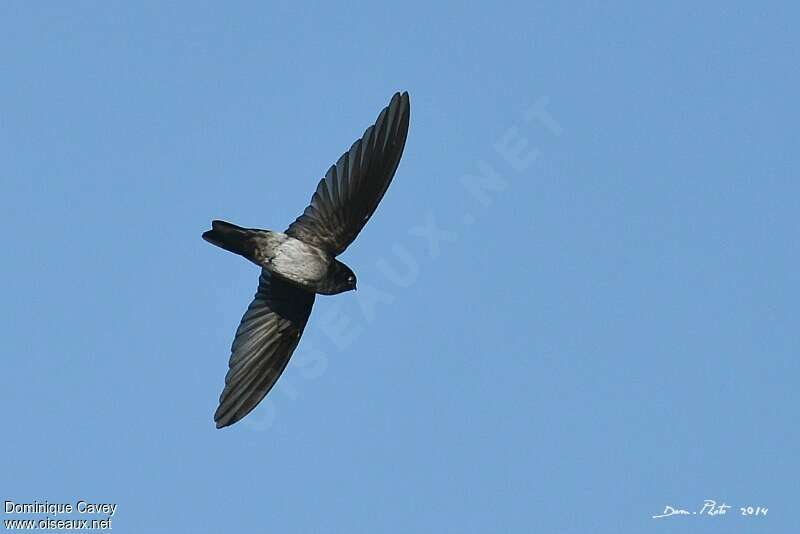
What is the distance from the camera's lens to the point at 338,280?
43.8 ft

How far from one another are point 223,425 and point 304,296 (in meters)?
1.79

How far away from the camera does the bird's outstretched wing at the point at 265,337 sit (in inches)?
533

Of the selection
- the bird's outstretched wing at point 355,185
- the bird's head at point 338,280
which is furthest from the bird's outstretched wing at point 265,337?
the bird's outstretched wing at point 355,185

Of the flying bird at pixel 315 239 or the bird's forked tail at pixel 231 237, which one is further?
the flying bird at pixel 315 239

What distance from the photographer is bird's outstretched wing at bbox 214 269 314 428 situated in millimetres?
13539

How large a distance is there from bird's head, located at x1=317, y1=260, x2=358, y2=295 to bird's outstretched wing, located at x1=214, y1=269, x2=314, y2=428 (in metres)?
0.60

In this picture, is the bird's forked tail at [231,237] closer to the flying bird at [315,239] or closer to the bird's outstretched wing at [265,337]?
the flying bird at [315,239]

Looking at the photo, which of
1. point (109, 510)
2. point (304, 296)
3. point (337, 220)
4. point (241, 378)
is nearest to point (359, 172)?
point (337, 220)

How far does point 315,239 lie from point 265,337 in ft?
4.61

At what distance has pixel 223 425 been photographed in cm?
1319

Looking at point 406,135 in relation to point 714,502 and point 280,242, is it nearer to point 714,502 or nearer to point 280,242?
point 280,242

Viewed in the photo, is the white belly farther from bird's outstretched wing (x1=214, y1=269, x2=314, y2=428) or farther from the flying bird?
bird's outstretched wing (x1=214, y1=269, x2=314, y2=428)

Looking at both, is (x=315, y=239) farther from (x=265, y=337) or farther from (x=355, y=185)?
(x=265, y=337)

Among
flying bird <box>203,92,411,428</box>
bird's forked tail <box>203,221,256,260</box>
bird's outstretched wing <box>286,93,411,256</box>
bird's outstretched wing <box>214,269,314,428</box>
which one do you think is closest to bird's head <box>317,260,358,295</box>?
flying bird <box>203,92,411,428</box>
